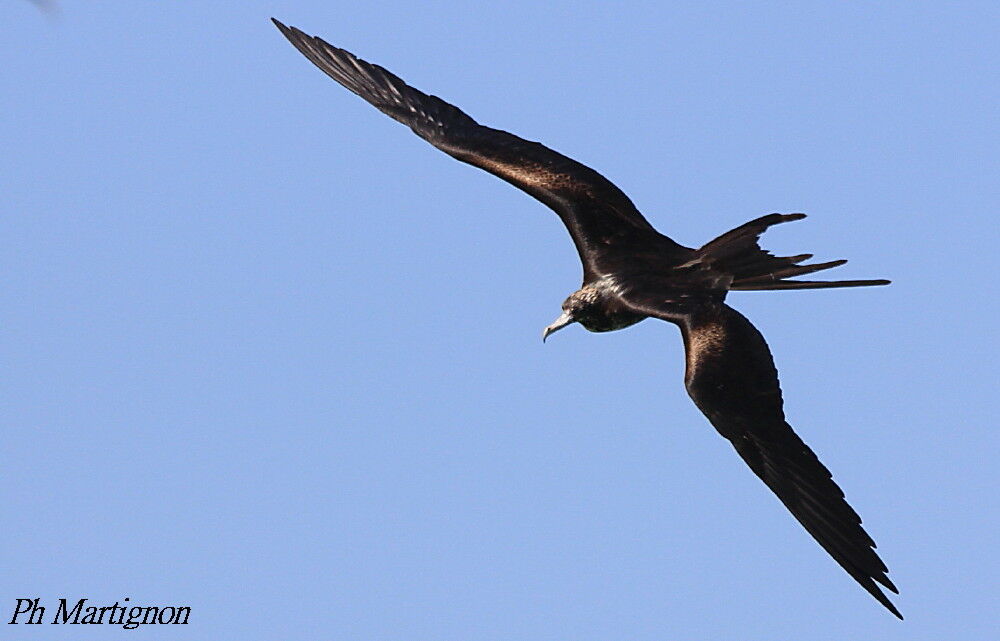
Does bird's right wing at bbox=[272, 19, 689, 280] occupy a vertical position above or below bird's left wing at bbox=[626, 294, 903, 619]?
above

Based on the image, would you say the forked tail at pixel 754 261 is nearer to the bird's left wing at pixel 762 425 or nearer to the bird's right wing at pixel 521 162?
the bird's left wing at pixel 762 425

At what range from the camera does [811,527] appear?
1302 cm

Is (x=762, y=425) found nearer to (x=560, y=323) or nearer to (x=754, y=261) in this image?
(x=754, y=261)

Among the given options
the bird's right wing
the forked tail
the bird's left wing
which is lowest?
the bird's left wing

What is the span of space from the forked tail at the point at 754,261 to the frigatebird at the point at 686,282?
0.03 feet

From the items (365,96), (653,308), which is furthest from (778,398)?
(365,96)

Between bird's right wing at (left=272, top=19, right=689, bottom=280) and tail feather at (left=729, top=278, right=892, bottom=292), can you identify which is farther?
bird's right wing at (left=272, top=19, right=689, bottom=280)

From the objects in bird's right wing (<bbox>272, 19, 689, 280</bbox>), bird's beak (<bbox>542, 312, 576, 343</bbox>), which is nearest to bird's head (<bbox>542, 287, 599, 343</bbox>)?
bird's beak (<bbox>542, 312, 576, 343</bbox>)

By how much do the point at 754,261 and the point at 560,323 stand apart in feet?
7.26

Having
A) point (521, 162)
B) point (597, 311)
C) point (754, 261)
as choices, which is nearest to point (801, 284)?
point (754, 261)

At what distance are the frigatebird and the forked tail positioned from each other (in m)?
0.01

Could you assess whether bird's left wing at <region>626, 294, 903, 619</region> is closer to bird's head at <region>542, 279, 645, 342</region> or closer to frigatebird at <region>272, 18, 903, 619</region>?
frigatebird at <region>272, 18, 903, 619</region>

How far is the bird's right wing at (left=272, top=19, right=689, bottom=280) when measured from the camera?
1644 cm

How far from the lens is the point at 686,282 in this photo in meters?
15.1
